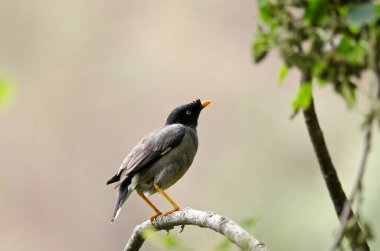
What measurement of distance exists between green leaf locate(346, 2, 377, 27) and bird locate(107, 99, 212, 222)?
4.03 metres

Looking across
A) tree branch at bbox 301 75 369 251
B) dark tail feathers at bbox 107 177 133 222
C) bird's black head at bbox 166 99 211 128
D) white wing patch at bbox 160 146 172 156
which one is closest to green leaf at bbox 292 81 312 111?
tree branch at bbox 301 75 369 251

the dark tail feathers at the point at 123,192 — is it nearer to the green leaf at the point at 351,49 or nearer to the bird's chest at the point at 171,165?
the bird's chest at the point at 171,165

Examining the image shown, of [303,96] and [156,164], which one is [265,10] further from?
[156,164]

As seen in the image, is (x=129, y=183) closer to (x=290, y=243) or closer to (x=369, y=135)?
(x=290, y=243)

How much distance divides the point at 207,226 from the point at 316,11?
6.12 feet

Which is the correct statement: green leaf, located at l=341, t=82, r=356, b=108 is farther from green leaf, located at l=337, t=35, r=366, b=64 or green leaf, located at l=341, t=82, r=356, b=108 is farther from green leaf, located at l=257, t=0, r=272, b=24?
green leaf, located at l=257, t=0, r=272, b=24

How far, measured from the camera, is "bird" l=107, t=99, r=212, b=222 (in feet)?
17.0

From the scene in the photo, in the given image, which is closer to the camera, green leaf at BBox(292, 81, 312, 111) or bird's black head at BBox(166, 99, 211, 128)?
green leaf at BBox(292, 81, 312, 111)

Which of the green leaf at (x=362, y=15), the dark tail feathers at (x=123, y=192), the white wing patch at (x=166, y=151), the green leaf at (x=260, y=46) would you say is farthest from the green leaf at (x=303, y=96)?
the white wing patch at (x=166, y=151)

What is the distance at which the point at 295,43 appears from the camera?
3.86 ft

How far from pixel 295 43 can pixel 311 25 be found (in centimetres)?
4

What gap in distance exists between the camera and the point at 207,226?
2922 millimetres

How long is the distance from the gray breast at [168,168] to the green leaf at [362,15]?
13.6 ft

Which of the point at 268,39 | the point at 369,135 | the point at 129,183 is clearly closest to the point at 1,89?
the point at 268,39
